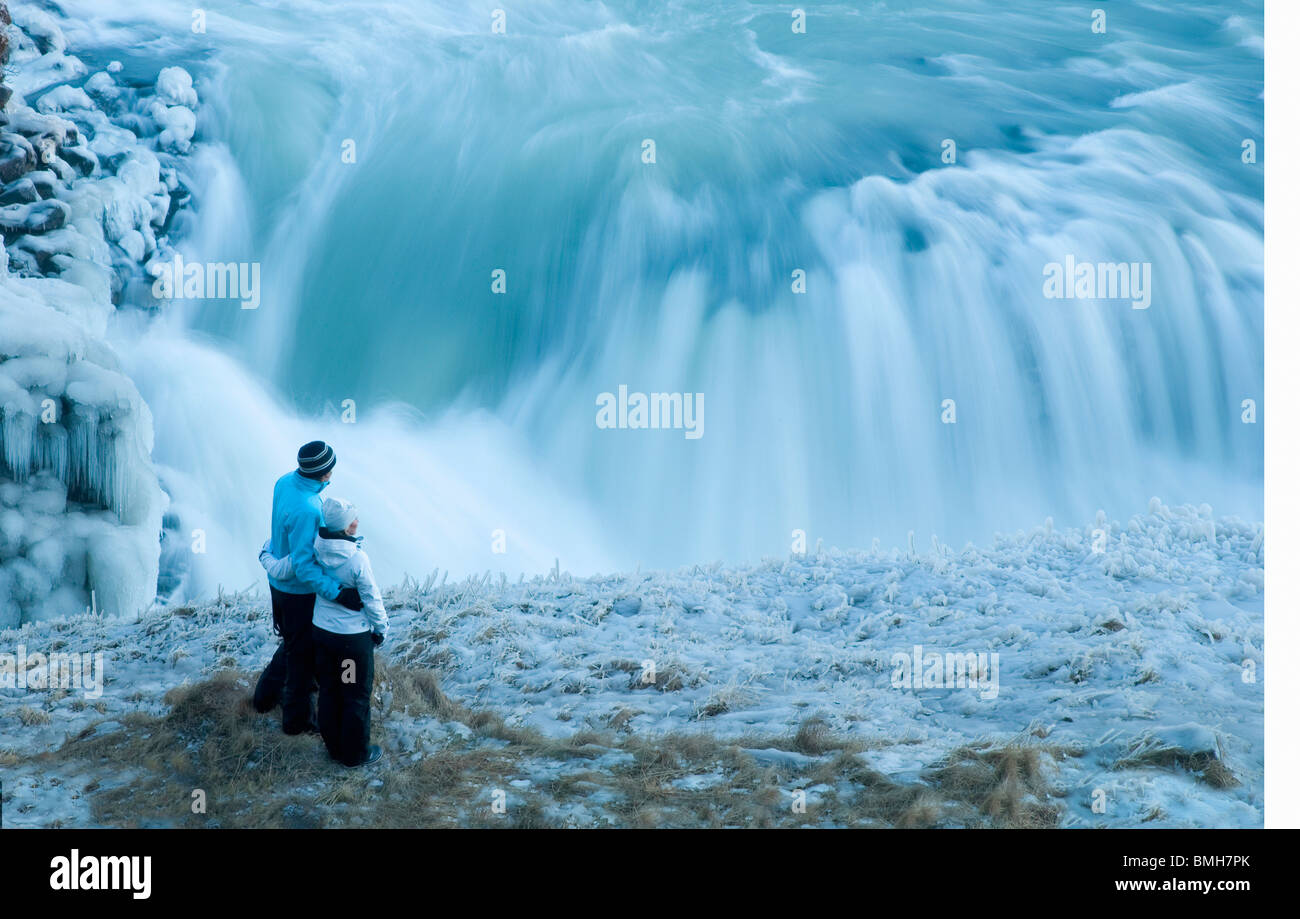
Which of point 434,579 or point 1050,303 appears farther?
point 1050,303

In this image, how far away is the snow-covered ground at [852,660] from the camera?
5207mm

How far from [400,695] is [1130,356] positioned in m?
7.17

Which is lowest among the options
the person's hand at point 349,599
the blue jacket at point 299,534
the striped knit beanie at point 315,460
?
the person's hand at point 349,599

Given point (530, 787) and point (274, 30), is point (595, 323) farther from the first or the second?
point (530, 787)

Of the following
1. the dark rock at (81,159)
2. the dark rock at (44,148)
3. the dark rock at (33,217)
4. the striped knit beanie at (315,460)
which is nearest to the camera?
the striped knit beanie at (315,460)

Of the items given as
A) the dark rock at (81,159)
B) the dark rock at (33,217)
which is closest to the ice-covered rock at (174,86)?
the dark rock at (81,159)

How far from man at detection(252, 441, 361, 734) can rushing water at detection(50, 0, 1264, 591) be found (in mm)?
3448

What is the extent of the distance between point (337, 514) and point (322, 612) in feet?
1.74

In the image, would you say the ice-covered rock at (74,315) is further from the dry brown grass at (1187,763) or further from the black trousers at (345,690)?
the dry brown grass at (1187,763)

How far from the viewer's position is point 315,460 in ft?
15.9

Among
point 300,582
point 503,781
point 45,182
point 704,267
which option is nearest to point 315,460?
point 300,582

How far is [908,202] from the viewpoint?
943 centimetres
